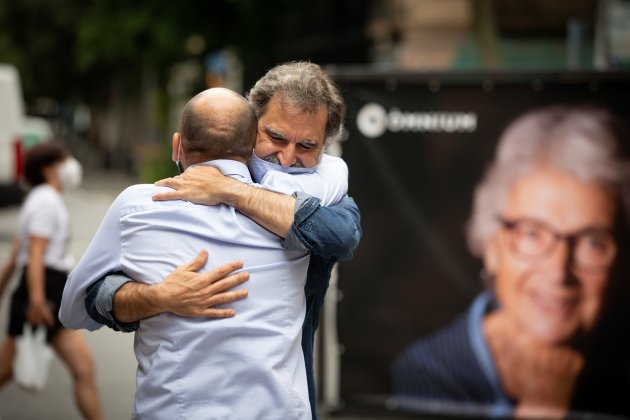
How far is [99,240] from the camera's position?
9.04 feet

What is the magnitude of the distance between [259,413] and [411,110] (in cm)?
376

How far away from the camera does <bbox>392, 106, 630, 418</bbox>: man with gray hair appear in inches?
234

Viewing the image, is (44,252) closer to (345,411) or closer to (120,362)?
(345,411)

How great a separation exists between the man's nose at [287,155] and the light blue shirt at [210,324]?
187 mm

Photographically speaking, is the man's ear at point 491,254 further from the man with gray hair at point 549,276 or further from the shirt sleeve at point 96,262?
the shirt sleeve at point 96,262

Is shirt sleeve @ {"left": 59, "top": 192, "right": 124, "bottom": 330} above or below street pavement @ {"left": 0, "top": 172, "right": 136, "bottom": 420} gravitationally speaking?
above

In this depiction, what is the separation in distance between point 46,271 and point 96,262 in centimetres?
359

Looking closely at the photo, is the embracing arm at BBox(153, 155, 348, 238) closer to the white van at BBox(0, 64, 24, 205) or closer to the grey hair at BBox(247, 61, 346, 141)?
the grey hair at BBox(247, 61, 346, 141)

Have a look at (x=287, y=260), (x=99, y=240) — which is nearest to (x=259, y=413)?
(x=287, y=260)

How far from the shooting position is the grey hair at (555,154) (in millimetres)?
5922

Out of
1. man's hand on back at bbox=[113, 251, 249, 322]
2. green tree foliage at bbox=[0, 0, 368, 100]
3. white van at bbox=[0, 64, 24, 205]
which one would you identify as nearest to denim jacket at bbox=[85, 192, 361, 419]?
man's hand on back at bbox=[113, 251, 249, 322]

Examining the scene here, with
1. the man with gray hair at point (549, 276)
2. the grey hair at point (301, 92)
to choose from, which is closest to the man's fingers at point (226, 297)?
the grey hair at point (301, 92)

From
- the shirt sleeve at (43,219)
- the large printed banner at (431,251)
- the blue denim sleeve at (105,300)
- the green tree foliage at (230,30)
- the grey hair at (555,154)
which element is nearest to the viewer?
the blue denim sleeve at (105,300)

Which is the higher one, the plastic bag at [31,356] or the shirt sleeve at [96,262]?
the shirt sleeve at [96,262]
